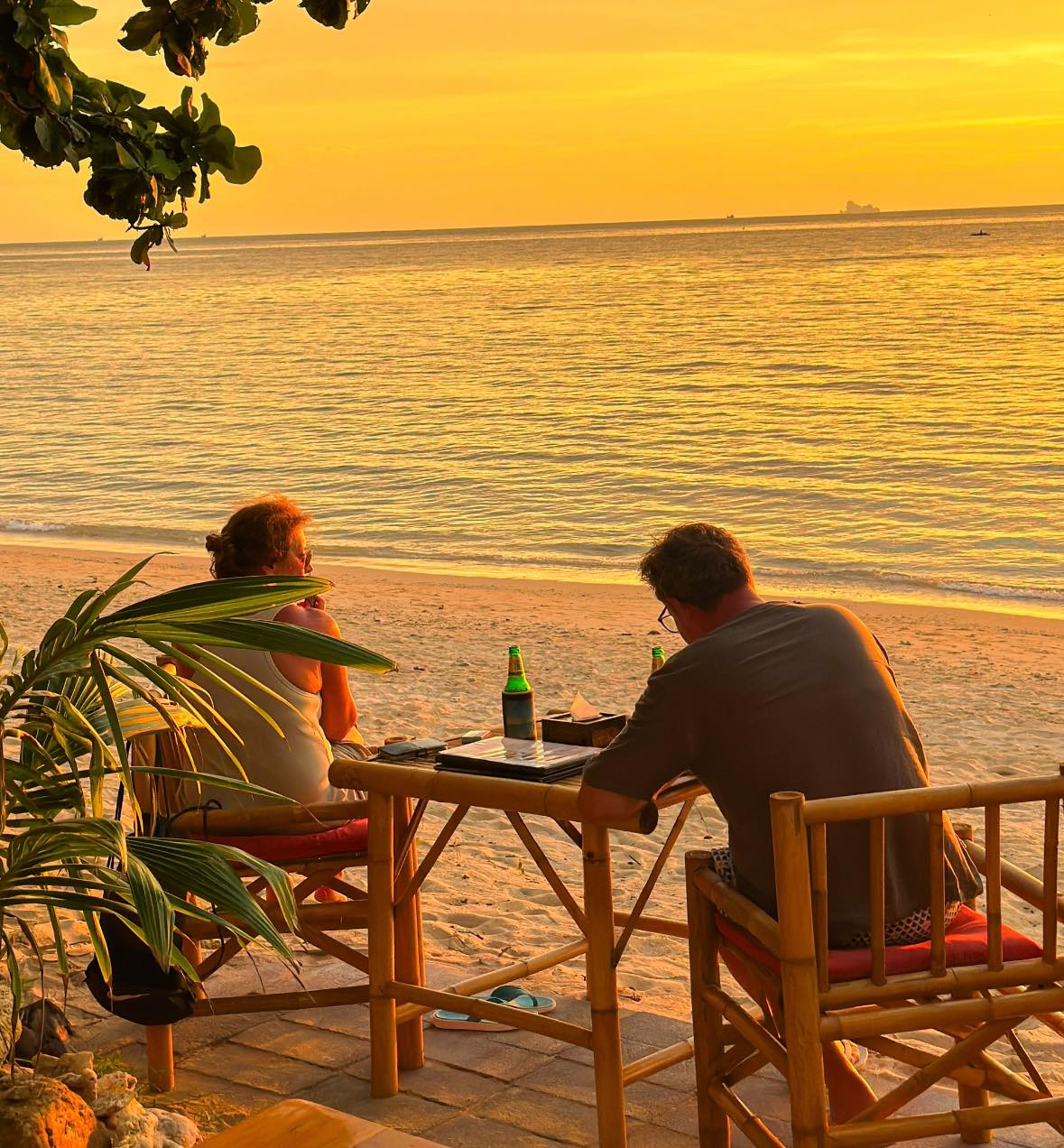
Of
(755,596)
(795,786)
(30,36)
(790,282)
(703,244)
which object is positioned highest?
(703,244)

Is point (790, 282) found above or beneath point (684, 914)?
above

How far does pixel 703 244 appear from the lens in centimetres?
12888

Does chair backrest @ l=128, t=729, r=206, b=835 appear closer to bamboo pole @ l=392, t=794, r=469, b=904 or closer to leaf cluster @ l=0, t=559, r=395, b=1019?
bamboo pole @ l=392, t=794, r=469, b=904

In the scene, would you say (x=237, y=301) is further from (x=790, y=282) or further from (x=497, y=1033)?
(x=497, y=1033)

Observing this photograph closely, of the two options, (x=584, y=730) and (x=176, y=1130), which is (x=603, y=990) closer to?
(x=584, y=730)

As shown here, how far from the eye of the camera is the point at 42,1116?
2.56 m

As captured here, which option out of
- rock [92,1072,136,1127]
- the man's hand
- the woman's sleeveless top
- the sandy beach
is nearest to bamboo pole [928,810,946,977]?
the man's hand

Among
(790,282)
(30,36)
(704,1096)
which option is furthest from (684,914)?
(790,282)

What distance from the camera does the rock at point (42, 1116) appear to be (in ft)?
8.24

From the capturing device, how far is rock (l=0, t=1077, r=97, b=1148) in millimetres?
2512

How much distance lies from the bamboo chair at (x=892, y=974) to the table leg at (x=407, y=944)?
0.97 metres

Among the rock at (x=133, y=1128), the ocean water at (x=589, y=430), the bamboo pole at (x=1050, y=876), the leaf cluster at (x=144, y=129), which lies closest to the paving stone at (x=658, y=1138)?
the bamboo pole at (x=1050, y=876)

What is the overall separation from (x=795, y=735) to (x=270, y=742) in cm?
147

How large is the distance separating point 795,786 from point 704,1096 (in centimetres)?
71
